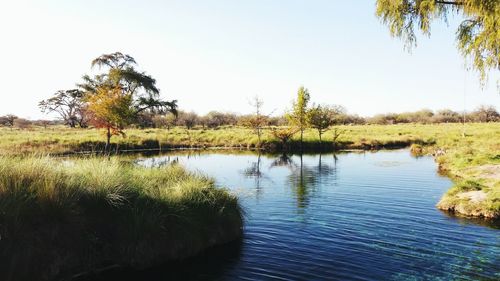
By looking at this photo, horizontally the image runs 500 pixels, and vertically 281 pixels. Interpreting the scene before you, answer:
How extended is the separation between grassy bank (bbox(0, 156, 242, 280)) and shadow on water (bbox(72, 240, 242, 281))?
21cm

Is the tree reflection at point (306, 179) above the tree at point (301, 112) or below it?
below

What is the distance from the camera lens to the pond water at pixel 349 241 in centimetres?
980

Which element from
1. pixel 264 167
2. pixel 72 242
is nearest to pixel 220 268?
pixel 72 242

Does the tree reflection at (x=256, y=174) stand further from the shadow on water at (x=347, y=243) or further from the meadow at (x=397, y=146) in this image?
the meadow at (x=397, y=146)

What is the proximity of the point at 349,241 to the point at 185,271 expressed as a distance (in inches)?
207

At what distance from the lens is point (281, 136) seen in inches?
2258

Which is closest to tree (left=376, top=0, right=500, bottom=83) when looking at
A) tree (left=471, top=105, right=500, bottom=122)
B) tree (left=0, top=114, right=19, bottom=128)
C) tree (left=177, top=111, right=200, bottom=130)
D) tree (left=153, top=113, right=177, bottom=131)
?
tree (left=153, top=113, right=177, bottom=131)

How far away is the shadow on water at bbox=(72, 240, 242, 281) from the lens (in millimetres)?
9406

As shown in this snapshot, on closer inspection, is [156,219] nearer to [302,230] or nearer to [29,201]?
[29,201]

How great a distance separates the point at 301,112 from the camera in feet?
189

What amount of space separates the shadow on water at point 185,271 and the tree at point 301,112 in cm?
4671

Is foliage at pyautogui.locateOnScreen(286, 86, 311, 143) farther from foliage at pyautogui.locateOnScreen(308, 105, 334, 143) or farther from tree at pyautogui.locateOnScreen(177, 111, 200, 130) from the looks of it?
tree at pyautogui.locateOnScreen(177, 111, 200, 130)

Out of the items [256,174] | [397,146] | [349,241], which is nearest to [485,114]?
[397,146]

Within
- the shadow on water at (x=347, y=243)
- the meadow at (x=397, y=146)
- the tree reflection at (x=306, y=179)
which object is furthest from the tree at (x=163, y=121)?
the shadow on water at (x=347, y=243)
